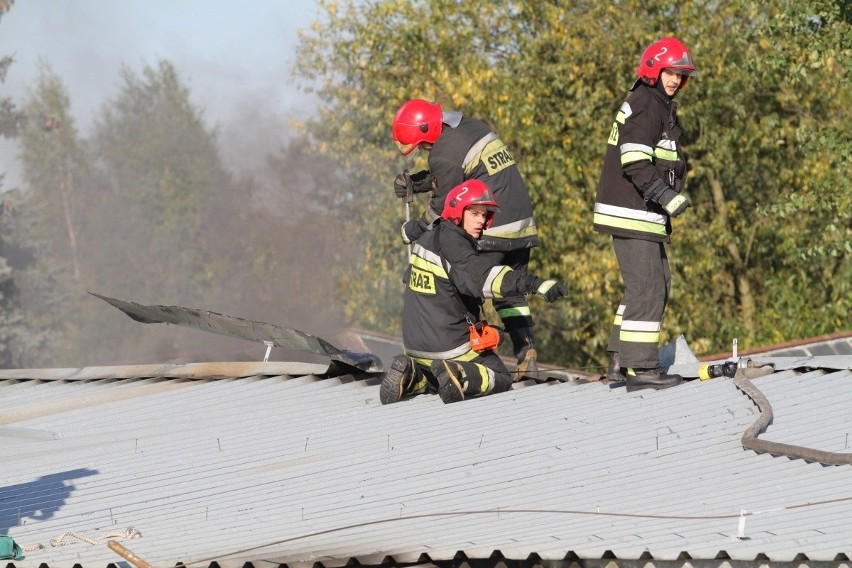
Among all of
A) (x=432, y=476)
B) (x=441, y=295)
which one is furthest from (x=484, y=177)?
(x=432, y=476)

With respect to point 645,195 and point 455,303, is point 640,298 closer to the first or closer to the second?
point 645,195

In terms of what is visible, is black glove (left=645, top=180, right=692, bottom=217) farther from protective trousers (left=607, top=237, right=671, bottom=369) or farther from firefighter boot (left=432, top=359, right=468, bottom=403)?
firefighter boot (left=432, top=359, right=468, bottom=403)

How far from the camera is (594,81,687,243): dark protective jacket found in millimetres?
7140

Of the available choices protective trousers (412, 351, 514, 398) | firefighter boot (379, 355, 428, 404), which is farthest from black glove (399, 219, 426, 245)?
firefighter boot (379, 355, 428, 404)

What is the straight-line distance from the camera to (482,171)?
8.05 m

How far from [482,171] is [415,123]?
0.47m

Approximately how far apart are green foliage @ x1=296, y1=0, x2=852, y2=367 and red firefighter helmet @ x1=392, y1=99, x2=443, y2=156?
10.7m

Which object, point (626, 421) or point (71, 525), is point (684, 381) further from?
point (71, 525)

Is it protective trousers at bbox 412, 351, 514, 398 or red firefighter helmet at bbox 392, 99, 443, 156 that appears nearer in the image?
protective trousers at bbox 412, 351, 514, 398

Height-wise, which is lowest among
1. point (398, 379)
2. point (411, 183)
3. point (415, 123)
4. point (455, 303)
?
point (398, 379)

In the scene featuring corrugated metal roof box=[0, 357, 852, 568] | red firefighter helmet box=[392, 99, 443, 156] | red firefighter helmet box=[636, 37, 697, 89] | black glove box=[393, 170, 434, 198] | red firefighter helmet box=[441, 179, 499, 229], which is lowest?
corrugated metal roof box=[0, 357, 852, 568]

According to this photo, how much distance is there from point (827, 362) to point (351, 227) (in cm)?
3644

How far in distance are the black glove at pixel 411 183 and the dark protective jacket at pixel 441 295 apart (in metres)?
0.74

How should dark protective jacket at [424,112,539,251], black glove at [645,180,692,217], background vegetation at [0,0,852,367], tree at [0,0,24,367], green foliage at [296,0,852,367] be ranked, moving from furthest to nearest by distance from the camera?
tree at [0,0,24,367], green foliage at [296,0,852,367], background vegetation at [0,0,852,367], dark protective jacket at [424,112,539,251], black glove at [645,180,692,217]
